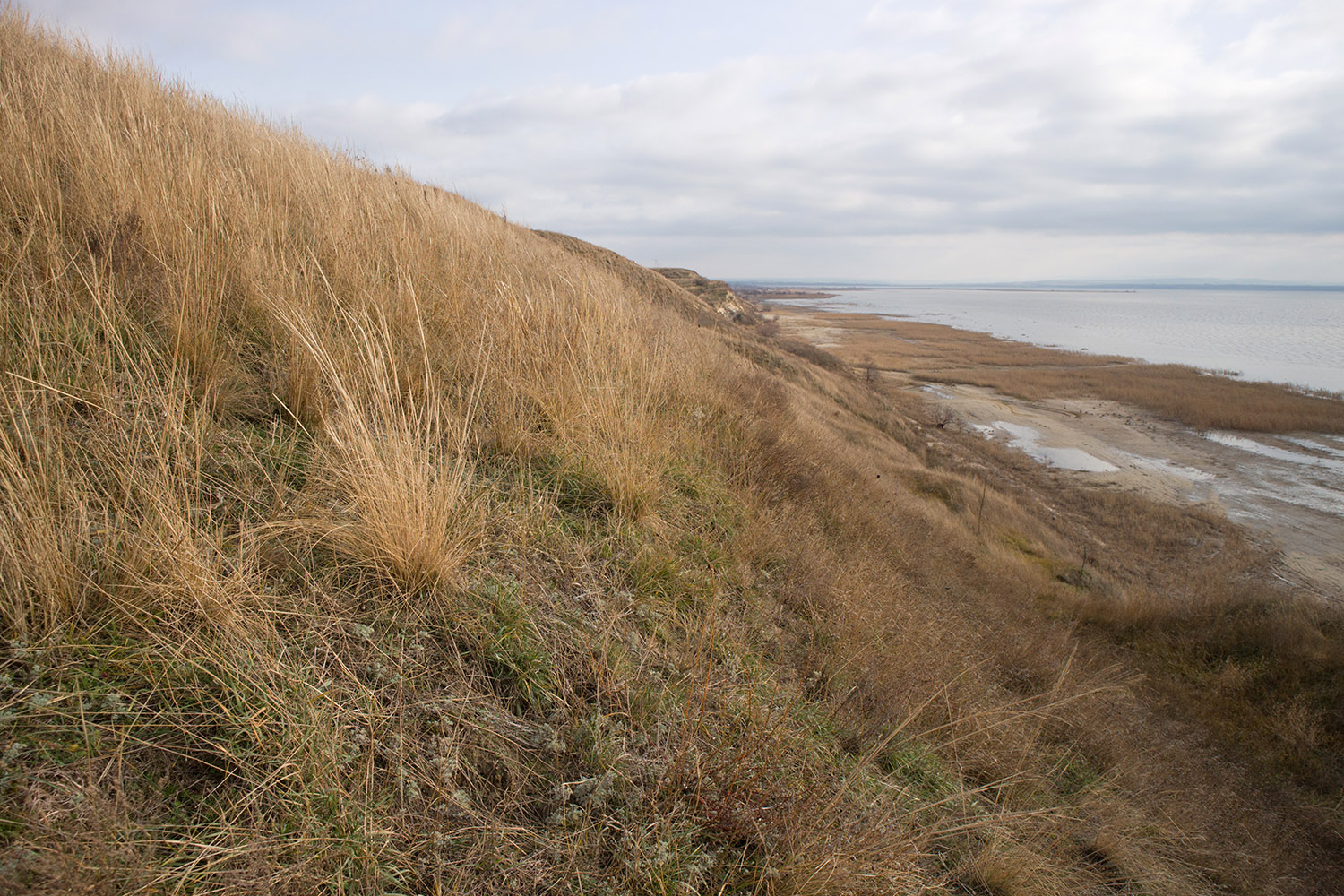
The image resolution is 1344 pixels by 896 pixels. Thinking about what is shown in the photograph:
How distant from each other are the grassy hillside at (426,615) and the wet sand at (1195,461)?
16180 mm

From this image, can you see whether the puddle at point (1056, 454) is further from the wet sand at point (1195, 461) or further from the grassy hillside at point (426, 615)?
the grassy hillside at point (426, 615)

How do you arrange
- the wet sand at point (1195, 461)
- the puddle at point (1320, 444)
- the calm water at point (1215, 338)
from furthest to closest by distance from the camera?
1. the calm water at point (1215, 338)
2. the puddle at point (1320, 444)
3. the wet sand at point (1195, 461)

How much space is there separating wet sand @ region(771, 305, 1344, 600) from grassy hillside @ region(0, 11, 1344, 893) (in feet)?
53.1

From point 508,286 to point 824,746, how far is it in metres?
3.85

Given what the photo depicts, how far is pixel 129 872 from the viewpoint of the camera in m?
1.22

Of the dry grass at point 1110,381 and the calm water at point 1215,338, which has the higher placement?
the calm water at point 1215,338

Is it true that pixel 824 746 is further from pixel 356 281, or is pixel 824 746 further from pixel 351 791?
pixel 356 281

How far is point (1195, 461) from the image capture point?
2605 centimetres

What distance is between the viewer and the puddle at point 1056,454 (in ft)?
80.5

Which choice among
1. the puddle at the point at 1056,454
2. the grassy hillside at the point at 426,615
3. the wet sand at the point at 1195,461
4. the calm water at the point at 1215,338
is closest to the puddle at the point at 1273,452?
the wet sand at the point at 1195,461

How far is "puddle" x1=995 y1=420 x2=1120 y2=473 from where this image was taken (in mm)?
24531

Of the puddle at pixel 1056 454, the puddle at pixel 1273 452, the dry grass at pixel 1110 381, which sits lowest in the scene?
the puddle at pixel 1056 454

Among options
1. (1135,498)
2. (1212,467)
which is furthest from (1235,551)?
(1212,467)

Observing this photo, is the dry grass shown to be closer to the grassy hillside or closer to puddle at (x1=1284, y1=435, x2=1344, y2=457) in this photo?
puddle at (x1=1284, y1=435, x2=1344, y2=457)
